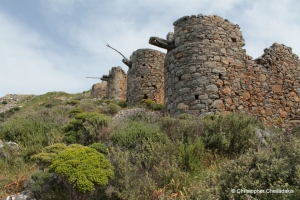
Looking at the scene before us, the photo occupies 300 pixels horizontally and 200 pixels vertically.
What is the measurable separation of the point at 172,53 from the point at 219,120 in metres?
3.94

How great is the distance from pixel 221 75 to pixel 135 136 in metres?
4.32

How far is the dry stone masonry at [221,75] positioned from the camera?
975 cm

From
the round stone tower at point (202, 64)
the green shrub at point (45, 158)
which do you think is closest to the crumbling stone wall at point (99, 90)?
the round stone tower at point (202, 64)

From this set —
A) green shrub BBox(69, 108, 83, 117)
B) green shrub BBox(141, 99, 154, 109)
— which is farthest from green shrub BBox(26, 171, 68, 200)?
green shrub BBox(141, 99, 154, 109)

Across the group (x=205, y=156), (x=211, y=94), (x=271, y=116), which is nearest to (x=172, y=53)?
(x=211, y=94)

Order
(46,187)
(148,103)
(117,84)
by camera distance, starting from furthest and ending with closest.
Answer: (117,84) < (148,103) < (46,187)

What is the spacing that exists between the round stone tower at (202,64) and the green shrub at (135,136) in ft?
9.92

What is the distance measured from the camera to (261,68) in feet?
35.4

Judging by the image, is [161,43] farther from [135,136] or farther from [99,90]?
[99,90]

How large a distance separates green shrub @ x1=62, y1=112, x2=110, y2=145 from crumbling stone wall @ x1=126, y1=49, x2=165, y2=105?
819 cm

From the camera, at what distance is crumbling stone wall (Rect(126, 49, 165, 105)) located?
1691 centimetres

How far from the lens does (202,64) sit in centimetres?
994

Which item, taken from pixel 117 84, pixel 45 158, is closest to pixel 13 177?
pixel 45 158

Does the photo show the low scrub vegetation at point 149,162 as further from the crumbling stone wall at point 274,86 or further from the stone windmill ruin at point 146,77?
the stone windmill ruin at point 146,77
